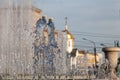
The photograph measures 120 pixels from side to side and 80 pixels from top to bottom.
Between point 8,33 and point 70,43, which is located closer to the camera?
point 8,33

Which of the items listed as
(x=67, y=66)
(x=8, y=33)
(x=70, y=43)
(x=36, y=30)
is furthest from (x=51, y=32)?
(x=70, y=43)

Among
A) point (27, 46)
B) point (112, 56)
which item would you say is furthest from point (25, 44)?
point (112, 56)

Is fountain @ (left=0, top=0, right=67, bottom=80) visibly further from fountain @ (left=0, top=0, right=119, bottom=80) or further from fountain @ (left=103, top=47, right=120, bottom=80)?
fountain @ (left=103, top=47, right=120, bottom=80)

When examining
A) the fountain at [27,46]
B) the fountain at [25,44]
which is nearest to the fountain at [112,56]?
the fountain at [27,46]

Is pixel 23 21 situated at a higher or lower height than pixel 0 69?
higher

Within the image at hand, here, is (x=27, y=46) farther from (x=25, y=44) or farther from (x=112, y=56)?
(x=112, y=56)

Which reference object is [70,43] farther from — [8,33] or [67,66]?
[8,33]

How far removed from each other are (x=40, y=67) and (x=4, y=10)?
6519 mm

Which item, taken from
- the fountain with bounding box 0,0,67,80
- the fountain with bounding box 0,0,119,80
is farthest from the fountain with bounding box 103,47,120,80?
the fountain with bounding box 0,0,67,80

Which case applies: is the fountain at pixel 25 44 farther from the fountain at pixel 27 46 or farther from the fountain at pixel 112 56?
the fountain at pixel 112 56

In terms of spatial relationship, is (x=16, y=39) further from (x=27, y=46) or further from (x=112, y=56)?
(x=112, y=56)

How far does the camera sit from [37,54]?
23.5 m

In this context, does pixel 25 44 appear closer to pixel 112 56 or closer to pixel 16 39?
pixel 16 39

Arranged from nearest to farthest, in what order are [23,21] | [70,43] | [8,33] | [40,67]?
[40,67] < [8,33] < [23,21] < [70,43]
